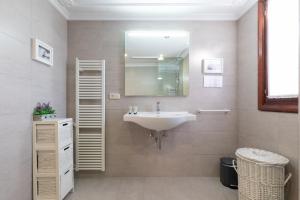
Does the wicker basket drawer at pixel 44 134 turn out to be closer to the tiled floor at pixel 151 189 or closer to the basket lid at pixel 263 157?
the tiled floor at pixel 151 189

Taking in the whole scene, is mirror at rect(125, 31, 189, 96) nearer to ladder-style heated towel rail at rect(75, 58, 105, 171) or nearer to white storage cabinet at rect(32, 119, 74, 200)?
ladder-style heated towel rail at rect(75, 58, 105, 171)

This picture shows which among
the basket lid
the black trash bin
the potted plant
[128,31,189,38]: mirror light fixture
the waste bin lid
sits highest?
[128,31,189,38]: mirror light fixture

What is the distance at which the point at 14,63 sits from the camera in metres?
1.69

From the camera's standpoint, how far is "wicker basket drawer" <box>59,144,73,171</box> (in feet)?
6.68

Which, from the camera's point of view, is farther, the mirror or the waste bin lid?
the mirror

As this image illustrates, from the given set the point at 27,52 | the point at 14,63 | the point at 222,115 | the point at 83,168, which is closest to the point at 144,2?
the point at 27,52

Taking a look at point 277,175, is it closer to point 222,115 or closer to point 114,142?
point 222,115

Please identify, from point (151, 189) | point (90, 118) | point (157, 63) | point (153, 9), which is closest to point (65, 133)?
point (90, 118)

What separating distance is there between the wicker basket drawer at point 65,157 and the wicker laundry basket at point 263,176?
1.83 metres

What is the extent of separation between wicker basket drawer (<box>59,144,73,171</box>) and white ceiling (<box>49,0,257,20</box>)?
5.81 feet

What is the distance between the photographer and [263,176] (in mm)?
1770

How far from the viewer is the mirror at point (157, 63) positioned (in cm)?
284

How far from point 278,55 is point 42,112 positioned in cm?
256

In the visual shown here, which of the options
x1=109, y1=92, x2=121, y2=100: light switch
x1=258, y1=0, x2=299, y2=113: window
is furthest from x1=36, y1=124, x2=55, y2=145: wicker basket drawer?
x1=258, y1=0, x2=299, y2=113: window
